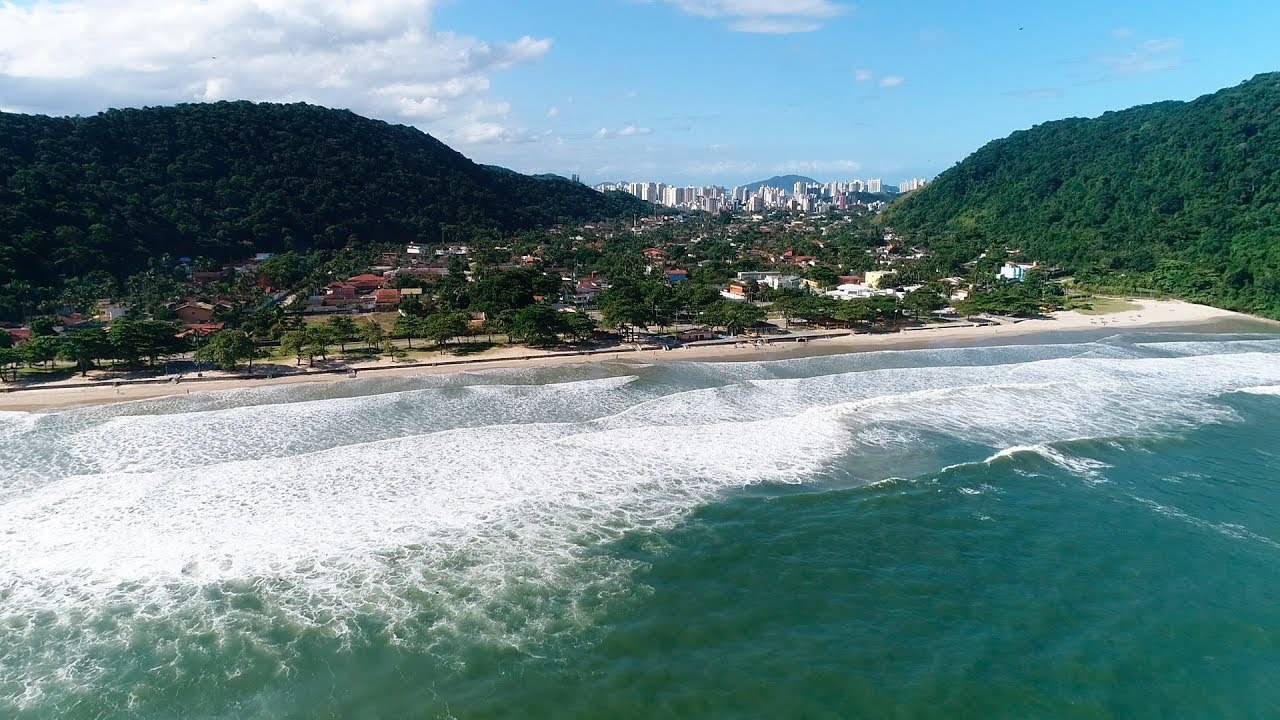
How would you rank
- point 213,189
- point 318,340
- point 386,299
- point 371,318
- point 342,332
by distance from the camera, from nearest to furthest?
1. point 318,340
2. point 342,332
3. point 371,318
4. point 386,299
5. point 213,189

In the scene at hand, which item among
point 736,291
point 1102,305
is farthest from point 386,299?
point 1102,305

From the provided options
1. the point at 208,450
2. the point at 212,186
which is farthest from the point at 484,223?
the point at 208,450

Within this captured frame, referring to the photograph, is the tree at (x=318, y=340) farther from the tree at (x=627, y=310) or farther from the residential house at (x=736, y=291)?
the residential house at (x=736, y=291)

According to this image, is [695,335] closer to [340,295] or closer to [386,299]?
[386,299]

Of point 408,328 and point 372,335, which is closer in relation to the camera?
point 372,335

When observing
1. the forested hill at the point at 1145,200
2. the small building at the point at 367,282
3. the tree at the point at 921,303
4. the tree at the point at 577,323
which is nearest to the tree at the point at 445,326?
the tree at the point at 577,323

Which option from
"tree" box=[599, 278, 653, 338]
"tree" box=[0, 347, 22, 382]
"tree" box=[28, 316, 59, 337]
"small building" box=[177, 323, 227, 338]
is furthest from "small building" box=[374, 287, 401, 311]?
"tree" box=[0, 347, 22, 382]
